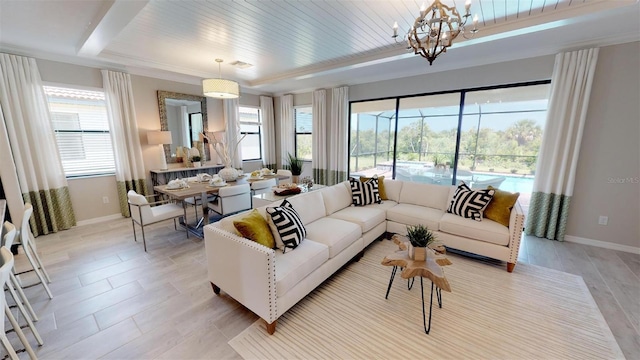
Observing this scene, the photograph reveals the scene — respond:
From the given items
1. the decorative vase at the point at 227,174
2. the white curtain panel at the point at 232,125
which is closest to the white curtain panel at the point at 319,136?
the white curtain panel at the point at 232,125

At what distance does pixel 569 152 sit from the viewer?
11.1ft

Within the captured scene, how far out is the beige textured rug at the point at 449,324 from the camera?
68.3 inches

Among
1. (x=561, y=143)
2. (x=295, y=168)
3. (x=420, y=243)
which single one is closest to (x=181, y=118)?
(x=295, y=168)

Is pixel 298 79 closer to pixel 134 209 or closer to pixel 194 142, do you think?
pixel 194 142

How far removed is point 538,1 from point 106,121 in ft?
20.0

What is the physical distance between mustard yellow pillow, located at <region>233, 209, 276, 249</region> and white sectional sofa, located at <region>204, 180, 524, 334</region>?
8 centimetres

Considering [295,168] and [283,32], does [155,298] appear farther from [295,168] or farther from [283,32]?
[295,168]

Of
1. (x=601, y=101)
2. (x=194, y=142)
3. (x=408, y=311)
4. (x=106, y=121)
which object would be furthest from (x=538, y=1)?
(x=106, y=121)

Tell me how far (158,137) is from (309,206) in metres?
3.37

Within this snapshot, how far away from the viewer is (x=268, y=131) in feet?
22.1

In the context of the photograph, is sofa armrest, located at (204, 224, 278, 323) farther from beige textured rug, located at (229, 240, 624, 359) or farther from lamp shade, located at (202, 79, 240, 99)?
lamp shade, located at (202, 79, 240, 99)

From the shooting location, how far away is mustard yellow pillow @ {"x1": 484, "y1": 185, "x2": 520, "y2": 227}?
9.53ft

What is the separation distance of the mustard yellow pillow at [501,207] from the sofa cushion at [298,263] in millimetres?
2148

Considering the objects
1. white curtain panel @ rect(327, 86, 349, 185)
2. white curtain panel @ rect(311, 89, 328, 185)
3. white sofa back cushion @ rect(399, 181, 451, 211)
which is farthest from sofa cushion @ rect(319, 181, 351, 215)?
white curtain panel @ rect(311, 89, 328, 185)
